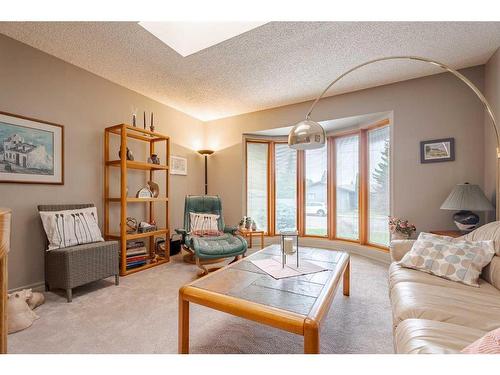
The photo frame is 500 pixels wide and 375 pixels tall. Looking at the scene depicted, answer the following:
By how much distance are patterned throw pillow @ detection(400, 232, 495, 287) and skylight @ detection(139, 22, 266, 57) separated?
2.26 m

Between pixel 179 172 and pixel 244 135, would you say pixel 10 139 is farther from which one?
pixel 244 135

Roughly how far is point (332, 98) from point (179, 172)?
2765mm

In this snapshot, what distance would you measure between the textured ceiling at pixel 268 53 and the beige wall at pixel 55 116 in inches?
6.1

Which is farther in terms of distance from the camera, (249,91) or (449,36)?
(249,91)

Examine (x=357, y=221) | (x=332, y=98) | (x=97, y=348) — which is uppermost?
(x=332, y=98)

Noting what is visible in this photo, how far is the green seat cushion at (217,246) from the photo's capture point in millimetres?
2727

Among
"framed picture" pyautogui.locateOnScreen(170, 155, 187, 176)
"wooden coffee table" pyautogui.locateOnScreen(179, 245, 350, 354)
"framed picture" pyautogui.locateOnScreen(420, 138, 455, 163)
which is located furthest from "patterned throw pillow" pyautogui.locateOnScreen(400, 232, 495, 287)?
"framed picture" pyautogui.locateOnScreen(170, 155, 187, 176)

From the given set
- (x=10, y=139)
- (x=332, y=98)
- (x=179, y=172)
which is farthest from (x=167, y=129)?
(x=332, y=98)

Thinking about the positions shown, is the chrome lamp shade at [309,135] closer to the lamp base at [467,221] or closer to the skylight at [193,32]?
the skylight at [193,32]

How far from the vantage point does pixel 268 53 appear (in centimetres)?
238

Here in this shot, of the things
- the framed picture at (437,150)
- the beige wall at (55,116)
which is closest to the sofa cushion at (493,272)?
the framed picture at (437,150)

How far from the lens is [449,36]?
6.98 ft

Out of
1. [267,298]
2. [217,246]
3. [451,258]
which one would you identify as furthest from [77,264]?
[451,258]
